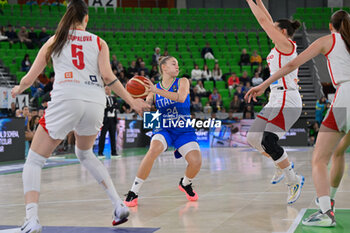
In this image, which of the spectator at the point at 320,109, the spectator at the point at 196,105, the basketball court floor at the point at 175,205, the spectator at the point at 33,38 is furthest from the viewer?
the spectator at the point at 33,38

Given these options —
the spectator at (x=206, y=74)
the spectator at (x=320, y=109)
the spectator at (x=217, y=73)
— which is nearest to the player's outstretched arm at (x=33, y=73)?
the spectator at (x=320, y=109)

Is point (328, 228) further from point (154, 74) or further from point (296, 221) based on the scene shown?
point (154, 74)

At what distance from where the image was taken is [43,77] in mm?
18938

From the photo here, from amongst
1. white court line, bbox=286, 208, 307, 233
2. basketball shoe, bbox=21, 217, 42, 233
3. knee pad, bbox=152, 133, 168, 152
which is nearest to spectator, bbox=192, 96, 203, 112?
knee pad, bbox=152, 133, 168, 152

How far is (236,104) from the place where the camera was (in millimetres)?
19203

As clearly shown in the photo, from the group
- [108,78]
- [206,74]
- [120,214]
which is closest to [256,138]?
[120,214]

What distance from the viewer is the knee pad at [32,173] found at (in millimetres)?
3906

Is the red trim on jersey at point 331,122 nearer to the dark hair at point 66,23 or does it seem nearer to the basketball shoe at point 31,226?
the dark hair at point 66,23

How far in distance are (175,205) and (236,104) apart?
541 inches

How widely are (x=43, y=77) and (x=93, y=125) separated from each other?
15603 mm

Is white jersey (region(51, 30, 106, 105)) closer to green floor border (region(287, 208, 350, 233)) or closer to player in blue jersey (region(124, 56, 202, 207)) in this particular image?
player in blue jersey (region(124, 56, 202, 207))

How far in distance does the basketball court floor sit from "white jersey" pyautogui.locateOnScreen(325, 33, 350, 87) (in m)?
1.28

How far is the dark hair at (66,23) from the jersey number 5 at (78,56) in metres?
0.10

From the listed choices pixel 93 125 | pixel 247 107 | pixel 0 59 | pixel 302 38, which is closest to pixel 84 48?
pixel 93 125
